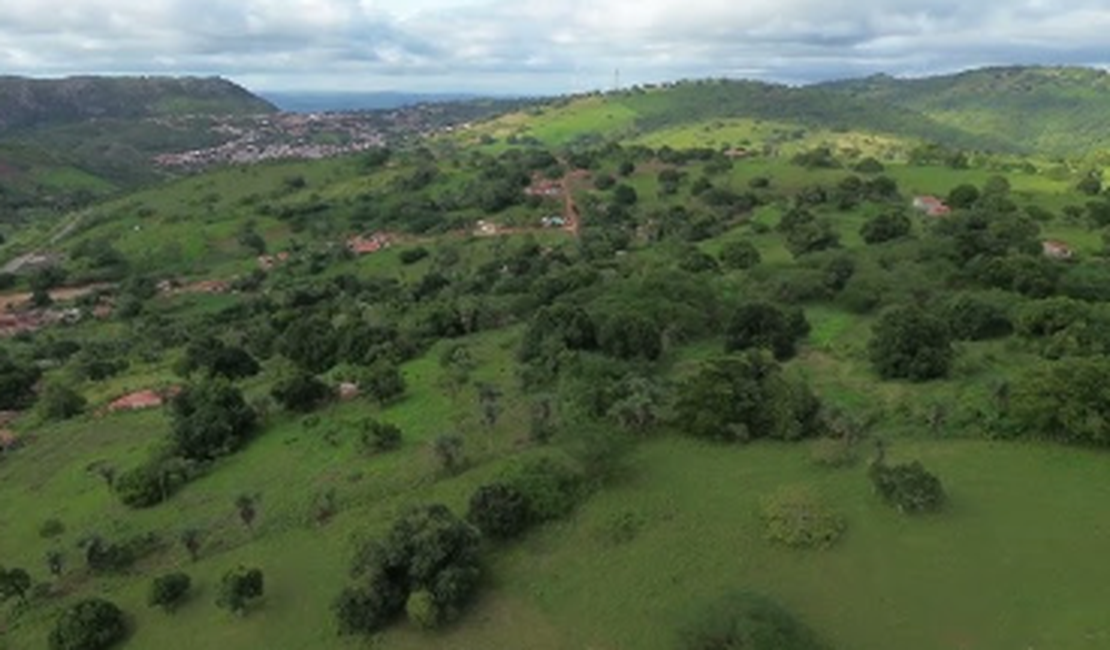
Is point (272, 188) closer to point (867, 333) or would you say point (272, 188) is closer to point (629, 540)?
point (867, 333)

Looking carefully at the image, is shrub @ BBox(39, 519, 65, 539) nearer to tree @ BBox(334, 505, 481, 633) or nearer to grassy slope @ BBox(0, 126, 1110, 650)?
grassy slope @ BBox(0, 126, 1110, 650)

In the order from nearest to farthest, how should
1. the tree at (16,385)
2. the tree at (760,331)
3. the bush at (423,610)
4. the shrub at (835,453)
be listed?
the bush at (423,610), the shrub at (835,453), the tree at (760,331), the tree at (16,385)

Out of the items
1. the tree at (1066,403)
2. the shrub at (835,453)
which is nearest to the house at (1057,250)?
the tree at (1066,403)

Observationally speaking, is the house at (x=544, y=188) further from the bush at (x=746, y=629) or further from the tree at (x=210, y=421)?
the bush at (x=746, y=629)

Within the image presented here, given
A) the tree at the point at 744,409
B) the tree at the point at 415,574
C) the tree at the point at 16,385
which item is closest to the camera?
the tree at the point at 415,574

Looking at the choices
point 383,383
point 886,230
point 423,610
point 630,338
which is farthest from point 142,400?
point 886,230
